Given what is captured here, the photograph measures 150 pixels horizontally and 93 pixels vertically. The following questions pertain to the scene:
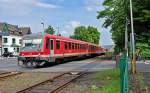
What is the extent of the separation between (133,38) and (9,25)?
103 meters

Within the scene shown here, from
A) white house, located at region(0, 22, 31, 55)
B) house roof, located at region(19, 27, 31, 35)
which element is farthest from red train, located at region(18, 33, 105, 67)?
house roof, located at region(19, 27, 31, 35)

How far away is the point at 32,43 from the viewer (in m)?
37.6

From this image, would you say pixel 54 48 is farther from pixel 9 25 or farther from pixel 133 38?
pixel 9 25

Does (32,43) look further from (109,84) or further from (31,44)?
(109,84)

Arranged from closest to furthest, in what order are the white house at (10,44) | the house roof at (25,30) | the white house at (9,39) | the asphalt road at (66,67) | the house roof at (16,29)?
1. the asphalt road at (66,67)
2. the white house at (9,39)
3. the white house at (10,44)
4. the house roof at (16,29)
5. the house roof at (25,30)

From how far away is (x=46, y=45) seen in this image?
3725 centimetres

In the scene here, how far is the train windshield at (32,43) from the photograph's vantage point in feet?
121

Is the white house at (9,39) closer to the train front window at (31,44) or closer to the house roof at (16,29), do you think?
the house roof at (16,29)

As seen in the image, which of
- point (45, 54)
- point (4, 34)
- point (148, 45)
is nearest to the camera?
point (148, 45)

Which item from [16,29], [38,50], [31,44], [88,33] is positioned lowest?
[38,50]

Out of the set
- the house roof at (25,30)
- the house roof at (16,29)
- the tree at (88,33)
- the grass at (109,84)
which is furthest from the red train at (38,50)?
the tree at (88,33)

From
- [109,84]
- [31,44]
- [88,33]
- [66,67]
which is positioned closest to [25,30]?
[88,33]

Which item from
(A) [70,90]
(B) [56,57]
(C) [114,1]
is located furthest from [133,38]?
(C) [114,1]

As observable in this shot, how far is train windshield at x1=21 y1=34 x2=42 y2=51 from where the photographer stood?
1458 inches
